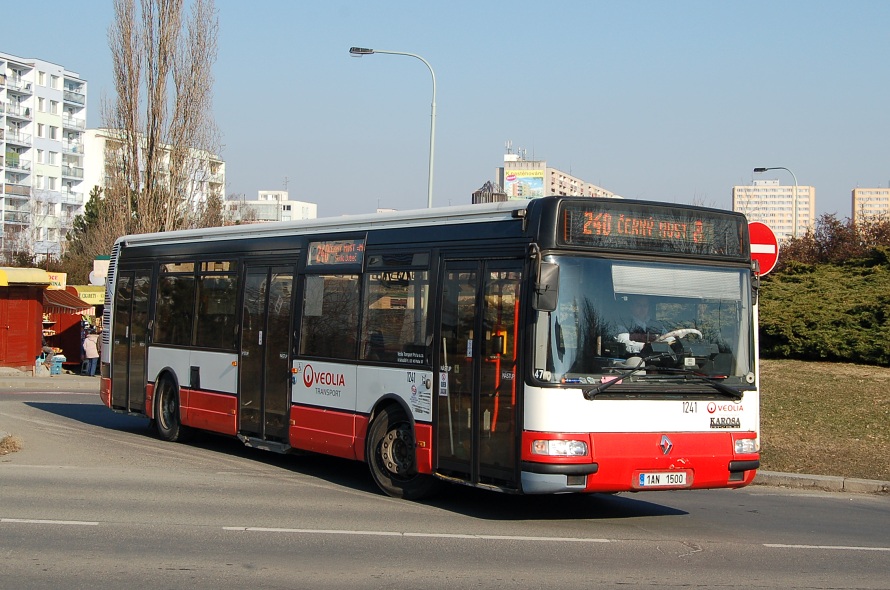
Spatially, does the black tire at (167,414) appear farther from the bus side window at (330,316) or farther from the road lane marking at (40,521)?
the road lane marking at (40,521)

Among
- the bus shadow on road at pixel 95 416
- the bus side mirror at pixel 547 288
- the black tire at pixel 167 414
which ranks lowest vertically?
the bus shadow on road at pixel 95 416

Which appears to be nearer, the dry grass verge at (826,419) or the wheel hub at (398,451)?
the wheel hub at (398,451)

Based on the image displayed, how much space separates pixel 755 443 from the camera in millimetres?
10398

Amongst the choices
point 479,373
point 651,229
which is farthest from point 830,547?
point 479,373

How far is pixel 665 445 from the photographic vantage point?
9914 millimetres

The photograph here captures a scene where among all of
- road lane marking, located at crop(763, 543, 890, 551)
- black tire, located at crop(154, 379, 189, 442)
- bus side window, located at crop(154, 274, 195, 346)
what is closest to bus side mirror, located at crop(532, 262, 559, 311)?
road lane marking, located at crop(763, 543, 890, 551)

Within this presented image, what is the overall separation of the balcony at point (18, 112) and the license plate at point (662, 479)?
382ft

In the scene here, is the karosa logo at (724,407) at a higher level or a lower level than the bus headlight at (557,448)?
higher

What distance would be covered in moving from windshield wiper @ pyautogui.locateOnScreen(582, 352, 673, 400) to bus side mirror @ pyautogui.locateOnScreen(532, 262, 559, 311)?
83cm

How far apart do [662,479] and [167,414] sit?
932 centimetres

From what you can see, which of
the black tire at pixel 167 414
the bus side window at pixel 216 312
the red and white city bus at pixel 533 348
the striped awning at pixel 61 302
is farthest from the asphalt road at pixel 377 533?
the striped awning at pixel 61 302

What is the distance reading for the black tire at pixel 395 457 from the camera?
11.3 m

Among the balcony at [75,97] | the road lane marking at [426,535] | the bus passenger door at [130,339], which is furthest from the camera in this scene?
the balcony at [75,97]

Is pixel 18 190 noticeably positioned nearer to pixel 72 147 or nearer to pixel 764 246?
pixel 72 147
